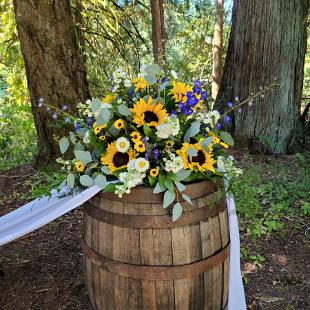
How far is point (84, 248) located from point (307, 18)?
4.05 metres

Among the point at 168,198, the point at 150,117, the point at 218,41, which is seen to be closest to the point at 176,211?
the point at 168,198

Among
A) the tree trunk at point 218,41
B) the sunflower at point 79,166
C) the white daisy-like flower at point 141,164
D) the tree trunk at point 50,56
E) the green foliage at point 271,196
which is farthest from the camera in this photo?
the tree trunk at point 218,41

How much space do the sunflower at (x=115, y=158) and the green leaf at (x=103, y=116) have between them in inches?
4.0

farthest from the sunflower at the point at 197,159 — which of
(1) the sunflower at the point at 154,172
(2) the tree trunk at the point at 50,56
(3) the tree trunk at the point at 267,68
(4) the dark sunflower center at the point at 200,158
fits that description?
(3) the tree trunk at the point at 267,68

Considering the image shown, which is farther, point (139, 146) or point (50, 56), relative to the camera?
point (50, 56)

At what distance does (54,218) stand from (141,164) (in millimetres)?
594

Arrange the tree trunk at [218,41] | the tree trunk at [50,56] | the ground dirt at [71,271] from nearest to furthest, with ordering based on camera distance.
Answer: the ground dirt at [71,271]
the tree trunk at [50,56]
the tree trunk at [218,41]

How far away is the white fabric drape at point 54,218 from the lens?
6.34 feet

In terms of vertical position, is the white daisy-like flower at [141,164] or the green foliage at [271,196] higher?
the white daisy-like flower at [141,164]

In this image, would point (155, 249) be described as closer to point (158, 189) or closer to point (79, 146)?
point (158, 189)

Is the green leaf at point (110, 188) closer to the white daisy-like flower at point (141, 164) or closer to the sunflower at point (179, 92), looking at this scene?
the white daisy-like flower at point (141, 164)

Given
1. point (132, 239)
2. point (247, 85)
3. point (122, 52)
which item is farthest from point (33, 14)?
point (132, 239)

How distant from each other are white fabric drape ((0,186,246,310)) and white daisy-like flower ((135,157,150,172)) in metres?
0.23

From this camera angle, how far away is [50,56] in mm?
4016
